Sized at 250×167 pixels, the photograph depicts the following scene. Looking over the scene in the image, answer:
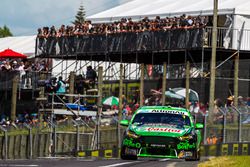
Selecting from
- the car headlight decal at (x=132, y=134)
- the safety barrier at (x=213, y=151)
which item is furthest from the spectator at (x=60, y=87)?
the car headlight decal at (x=132, y=134)

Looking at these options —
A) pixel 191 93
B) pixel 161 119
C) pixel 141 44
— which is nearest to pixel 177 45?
pixel 141 44

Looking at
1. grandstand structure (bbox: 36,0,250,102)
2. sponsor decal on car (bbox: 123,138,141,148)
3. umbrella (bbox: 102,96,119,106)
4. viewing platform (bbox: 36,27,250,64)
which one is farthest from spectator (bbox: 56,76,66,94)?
sponsor decal on car (bbox: 123,138,141,148)

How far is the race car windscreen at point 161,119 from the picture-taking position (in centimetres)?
2438

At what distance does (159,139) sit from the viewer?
23.0 meters

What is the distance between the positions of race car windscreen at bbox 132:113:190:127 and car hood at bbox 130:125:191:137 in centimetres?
56

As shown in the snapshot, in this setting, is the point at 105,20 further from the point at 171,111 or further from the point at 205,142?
the point at 171,111

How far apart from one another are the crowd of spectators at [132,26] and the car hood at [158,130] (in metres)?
19.7

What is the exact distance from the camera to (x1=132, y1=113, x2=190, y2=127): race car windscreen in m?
24.4

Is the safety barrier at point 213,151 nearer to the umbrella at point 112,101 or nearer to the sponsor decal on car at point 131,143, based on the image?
the sponsor decal on car at point 131,143

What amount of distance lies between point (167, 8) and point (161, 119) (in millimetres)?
26735

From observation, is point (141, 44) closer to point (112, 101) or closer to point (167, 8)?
point (112, 101)

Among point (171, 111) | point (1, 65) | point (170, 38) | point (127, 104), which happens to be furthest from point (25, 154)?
point (1, 65)

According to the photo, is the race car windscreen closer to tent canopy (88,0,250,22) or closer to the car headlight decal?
the car headlight decal

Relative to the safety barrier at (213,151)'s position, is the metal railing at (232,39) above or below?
above
